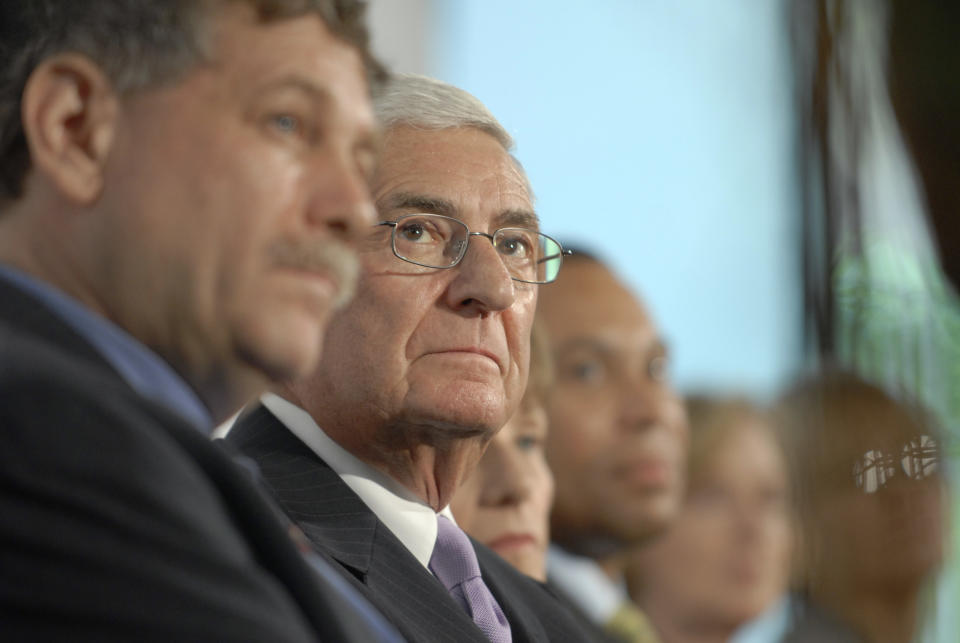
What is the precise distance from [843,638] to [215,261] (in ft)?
7.00

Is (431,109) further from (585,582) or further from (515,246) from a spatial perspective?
(585,582)

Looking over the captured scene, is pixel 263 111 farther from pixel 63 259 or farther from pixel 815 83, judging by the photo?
pixel 815 83

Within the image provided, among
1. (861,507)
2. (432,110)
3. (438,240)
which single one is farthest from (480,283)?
(861,507)

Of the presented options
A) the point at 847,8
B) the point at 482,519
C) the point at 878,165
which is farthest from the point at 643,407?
the point at 847,8

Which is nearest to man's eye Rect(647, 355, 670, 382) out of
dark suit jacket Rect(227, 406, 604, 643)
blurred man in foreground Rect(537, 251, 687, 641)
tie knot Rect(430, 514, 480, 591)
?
blurred man in foreground Rect(537, 251, 687, 641)

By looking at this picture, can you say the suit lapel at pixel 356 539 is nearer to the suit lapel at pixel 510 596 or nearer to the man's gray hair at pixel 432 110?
the suit lapel at pixel 510 596

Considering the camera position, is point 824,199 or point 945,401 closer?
point 824,199

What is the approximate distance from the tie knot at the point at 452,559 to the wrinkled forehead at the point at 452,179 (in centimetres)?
31

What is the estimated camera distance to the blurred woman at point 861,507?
2.28 m

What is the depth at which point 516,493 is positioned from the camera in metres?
1.70

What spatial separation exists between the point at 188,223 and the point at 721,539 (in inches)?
81.4

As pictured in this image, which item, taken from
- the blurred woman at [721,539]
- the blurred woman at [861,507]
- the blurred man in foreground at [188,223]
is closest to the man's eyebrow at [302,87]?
the blurred man in foreground at [188,223]

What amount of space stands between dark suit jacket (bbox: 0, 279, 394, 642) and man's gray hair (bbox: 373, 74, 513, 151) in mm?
641

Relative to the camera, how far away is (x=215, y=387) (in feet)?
2.45
